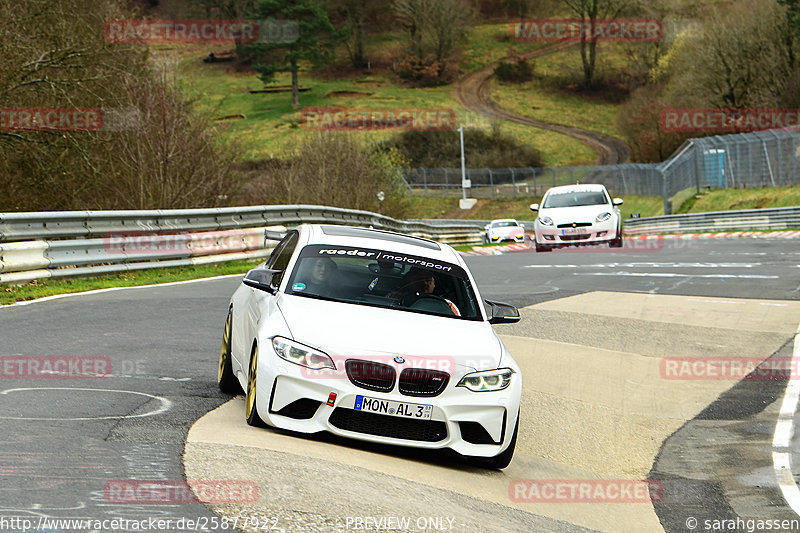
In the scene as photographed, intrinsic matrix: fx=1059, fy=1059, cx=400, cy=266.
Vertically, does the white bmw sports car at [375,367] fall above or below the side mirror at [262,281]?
below

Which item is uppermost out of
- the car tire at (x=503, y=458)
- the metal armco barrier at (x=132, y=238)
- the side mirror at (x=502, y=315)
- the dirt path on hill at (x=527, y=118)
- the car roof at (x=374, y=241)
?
the car roof at (x=374, y=241)

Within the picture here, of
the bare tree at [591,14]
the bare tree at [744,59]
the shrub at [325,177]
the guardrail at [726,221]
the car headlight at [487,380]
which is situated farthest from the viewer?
the bare tree at [591,14]

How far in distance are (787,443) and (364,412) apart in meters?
4.15

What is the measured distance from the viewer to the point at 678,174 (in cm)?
5788

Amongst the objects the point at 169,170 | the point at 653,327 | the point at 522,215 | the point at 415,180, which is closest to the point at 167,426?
the point at 653,327

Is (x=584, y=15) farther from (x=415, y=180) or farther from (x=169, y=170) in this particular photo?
(x=169, y=170)

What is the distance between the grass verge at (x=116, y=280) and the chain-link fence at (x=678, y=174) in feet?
94.8

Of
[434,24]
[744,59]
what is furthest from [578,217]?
[434,24]

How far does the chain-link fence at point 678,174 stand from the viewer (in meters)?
44.2

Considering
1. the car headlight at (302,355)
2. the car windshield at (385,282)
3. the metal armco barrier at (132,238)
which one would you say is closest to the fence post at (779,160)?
the metal armco barrier at (132,238)

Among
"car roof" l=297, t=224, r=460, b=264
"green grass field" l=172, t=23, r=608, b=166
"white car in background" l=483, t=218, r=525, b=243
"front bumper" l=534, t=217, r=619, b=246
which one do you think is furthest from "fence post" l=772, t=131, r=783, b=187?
"green grass field" l=172, t=23, r=608, b=166

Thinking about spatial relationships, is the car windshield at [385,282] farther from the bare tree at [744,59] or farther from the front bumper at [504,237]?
the bare tree at [744,59]

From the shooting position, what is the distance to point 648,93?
100 m

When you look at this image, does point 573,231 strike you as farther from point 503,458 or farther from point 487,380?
point 487,380
